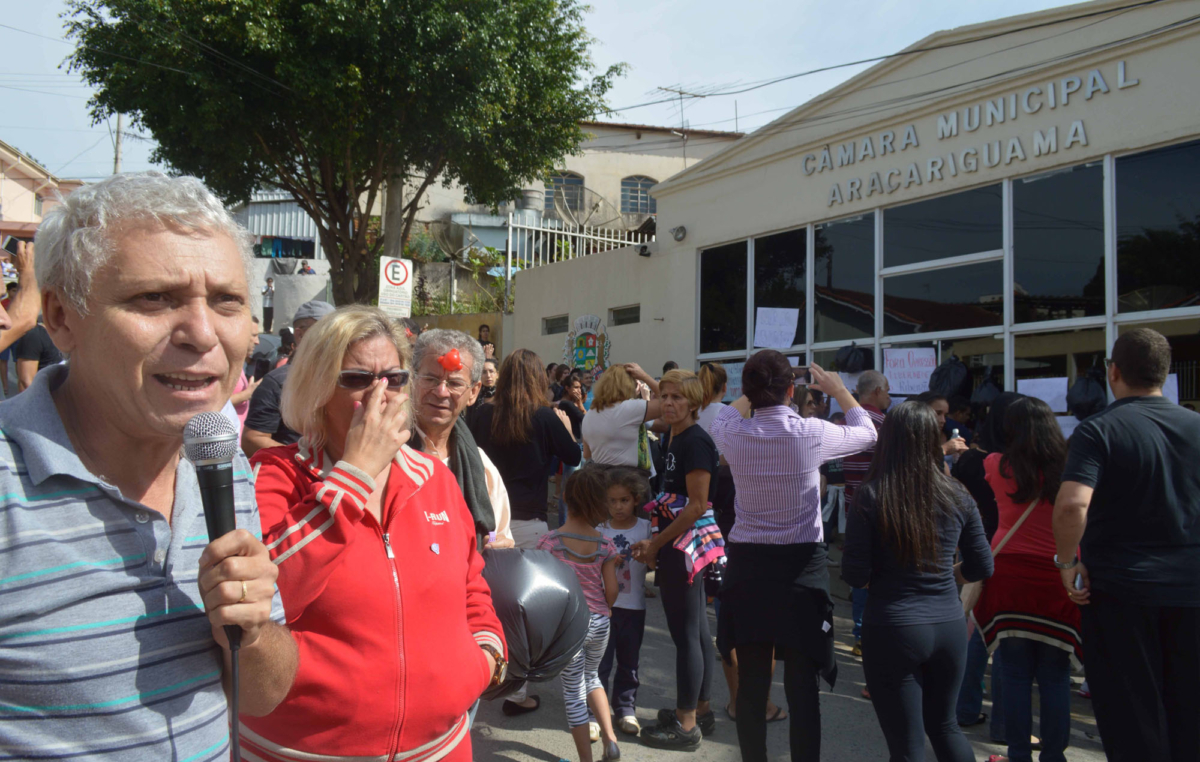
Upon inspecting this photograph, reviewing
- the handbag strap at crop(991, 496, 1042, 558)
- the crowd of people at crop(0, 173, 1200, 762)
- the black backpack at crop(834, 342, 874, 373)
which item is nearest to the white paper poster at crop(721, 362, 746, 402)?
the black backpack at crop(834, 342, 874, 373)

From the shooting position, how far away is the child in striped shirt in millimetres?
4055

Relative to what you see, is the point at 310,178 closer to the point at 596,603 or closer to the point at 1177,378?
the point at 596,603

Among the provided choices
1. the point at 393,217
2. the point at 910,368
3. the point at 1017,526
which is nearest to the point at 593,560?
the point at 1017,526

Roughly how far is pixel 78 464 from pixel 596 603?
335 centimetres

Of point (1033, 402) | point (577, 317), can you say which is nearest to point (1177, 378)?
point (1033, 402)

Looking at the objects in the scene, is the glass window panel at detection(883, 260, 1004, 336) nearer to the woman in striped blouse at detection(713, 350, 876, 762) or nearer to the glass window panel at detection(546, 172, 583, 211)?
the woman in striped blouse at detection(713, 350, 876, 762)

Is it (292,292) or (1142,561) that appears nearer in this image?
(1142,561)

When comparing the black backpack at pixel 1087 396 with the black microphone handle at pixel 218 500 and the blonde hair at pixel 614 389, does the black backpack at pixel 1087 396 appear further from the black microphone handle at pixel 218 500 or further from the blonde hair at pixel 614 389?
the black microphone handle at pixel 218 500

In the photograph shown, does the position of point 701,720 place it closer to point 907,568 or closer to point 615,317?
point 907,568

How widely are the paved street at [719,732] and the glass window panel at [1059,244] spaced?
4.23 meters

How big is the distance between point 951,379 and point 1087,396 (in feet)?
4.30

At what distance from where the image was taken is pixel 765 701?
145 inches

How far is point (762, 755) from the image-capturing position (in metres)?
3.62

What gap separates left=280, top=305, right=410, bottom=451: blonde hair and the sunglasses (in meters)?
0.02
